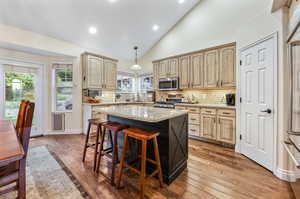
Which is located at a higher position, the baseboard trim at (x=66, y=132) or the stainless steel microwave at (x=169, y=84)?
the stainless steel microwave at (x=169, y=84)

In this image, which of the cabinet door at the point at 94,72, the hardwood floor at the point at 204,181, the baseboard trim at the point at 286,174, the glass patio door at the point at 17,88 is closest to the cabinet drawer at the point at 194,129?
the hardwood floor at the point at 204,181

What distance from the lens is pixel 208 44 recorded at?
4078 mm

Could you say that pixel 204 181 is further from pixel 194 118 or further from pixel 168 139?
pixel 194 118

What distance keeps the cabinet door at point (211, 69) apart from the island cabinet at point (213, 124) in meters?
0.74

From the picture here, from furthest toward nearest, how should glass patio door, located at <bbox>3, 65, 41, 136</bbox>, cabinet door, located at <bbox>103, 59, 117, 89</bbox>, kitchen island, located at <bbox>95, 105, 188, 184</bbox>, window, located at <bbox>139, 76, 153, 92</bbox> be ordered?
window, located at <bbox>139, 76, 153, 92</bbox> → cabinet door, located at <bbox>103, 59, 117, 89</bbox> → glass patio door, located at <bbox>3, 65, 41, 136</bbox> → kitchen island, located at <bbox>95, 105, 188, 184</bbox>

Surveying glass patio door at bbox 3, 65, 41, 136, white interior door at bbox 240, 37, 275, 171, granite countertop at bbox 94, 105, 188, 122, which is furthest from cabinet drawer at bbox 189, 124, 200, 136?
glass patio door at bbox 3, 65, 41, 136

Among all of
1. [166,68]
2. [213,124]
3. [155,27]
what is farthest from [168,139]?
[155,27]

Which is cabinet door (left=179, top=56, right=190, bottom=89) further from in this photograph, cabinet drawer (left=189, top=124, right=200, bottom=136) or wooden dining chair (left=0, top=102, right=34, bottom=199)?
wooden dining chair (left=0, top=102, right=34, bottom=199)

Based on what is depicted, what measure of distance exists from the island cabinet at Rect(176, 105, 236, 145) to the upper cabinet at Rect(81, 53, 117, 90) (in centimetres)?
279

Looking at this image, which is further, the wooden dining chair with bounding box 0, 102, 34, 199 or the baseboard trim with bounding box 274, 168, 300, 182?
the baseboard trim with bounding box 274, 168, 300, 182

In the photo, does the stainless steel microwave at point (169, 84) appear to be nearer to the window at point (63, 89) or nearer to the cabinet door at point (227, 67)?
the cabinet door at point (227, 67)

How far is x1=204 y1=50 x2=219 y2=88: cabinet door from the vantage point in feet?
12.1

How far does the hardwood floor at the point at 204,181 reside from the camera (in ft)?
5.64

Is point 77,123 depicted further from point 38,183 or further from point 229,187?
point 229,187
